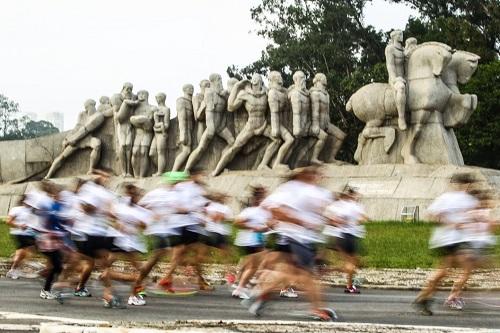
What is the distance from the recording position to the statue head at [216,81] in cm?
3016

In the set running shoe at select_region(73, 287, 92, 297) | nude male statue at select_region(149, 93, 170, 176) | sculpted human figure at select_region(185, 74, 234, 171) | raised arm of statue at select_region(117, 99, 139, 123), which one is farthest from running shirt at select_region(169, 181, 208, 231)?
raised arm of statue at select_region(117, 99, 139, 123)

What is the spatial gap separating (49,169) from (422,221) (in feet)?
47.2

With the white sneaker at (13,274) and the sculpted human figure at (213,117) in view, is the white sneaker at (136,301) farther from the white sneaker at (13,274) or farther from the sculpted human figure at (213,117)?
the sculpted human figure at (213,117)

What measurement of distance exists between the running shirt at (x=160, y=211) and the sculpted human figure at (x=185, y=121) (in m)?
17.1

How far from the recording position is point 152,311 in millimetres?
12047

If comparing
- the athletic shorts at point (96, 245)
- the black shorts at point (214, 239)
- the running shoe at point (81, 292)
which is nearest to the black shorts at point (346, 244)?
the black shorts at point (214, 239)

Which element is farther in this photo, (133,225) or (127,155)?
(127,155)

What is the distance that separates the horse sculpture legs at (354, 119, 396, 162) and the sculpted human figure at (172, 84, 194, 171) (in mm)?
5307

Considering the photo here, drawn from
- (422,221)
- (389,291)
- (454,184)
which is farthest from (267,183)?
(454,184)

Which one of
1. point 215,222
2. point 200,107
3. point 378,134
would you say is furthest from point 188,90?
point 215,222

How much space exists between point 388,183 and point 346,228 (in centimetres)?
1300

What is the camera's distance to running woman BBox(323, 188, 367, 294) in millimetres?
13391

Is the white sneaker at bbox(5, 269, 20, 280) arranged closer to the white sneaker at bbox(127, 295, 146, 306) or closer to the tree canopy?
the white sneaker at bbox(127, 295, 146, 306)

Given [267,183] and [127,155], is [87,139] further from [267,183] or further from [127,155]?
[267,183]
